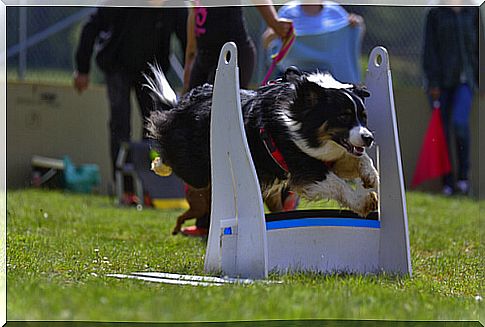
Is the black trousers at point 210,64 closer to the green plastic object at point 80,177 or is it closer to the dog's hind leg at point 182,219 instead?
the dog's hind leg at point 182,219

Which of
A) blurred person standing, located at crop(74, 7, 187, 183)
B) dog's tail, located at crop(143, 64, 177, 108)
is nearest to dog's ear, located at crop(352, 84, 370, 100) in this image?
dog's tail, located at crop(143, 64, 177, 108)

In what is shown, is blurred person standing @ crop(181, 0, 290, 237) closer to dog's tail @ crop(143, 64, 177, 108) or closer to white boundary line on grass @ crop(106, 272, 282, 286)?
dog's tail @ crop(143, 64, 177, 108)

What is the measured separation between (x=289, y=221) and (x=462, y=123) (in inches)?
210

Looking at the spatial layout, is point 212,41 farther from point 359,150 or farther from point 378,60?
point 359,150

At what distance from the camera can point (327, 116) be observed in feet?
12.7

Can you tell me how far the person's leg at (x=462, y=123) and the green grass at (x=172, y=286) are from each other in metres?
2.80

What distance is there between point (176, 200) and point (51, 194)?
3.81ft

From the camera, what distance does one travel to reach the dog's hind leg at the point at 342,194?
13.0ft

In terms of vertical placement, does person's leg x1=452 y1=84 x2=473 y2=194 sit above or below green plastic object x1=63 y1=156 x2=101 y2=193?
above

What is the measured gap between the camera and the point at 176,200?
7.47 m

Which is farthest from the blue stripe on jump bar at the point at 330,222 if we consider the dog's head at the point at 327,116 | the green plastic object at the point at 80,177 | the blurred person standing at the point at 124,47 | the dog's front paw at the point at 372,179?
the green plastic object at the point at 80,177

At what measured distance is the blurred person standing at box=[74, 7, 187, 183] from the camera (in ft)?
20.1

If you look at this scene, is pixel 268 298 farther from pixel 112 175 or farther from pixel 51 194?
pixel 112 175

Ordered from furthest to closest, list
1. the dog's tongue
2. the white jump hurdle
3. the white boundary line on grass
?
the dog's tongue
the white jump hurdle
the white boundary line on grass
